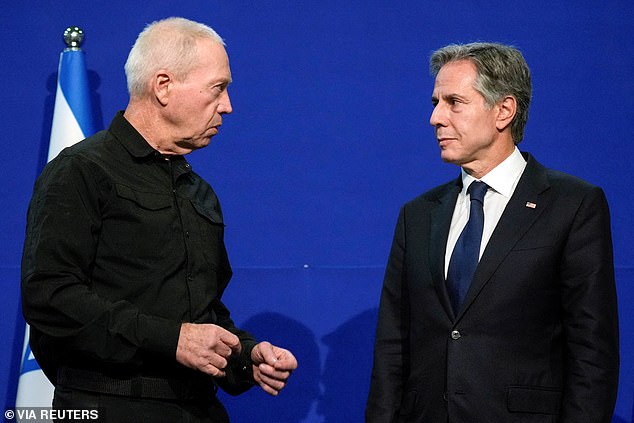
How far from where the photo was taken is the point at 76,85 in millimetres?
3029

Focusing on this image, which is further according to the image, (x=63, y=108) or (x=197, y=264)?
(x=63, y=108)

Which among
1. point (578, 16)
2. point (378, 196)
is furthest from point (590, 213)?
point (578, 16)

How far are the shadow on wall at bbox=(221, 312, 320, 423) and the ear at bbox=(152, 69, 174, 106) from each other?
1.28m

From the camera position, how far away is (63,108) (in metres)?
3.04

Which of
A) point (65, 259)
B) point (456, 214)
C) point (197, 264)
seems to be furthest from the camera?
point (456, 214)

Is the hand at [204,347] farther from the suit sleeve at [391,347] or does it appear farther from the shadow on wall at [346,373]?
the shadow on wall at [346,373]

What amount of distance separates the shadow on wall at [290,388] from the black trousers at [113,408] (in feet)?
3.94

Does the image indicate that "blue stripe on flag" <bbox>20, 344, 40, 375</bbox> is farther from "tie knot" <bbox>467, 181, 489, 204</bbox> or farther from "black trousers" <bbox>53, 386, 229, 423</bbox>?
"tie knot" <bbox>467, 181, 489, 204</bbox>

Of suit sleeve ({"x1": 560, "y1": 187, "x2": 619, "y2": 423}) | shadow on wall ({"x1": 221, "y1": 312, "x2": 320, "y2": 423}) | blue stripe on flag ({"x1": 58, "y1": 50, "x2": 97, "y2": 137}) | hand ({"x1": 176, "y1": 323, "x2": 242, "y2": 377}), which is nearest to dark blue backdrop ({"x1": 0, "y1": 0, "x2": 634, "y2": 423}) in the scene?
shadow on wall ({"x1": 221, "y1": 312, "x2": 320, "y2": 423})

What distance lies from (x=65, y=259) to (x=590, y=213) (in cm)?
115

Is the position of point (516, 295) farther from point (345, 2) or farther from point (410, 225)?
point (345, 2)

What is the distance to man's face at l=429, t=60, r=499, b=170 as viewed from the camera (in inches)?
84.9

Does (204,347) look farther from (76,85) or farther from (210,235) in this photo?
(76,85)

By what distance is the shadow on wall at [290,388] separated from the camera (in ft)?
10.2
